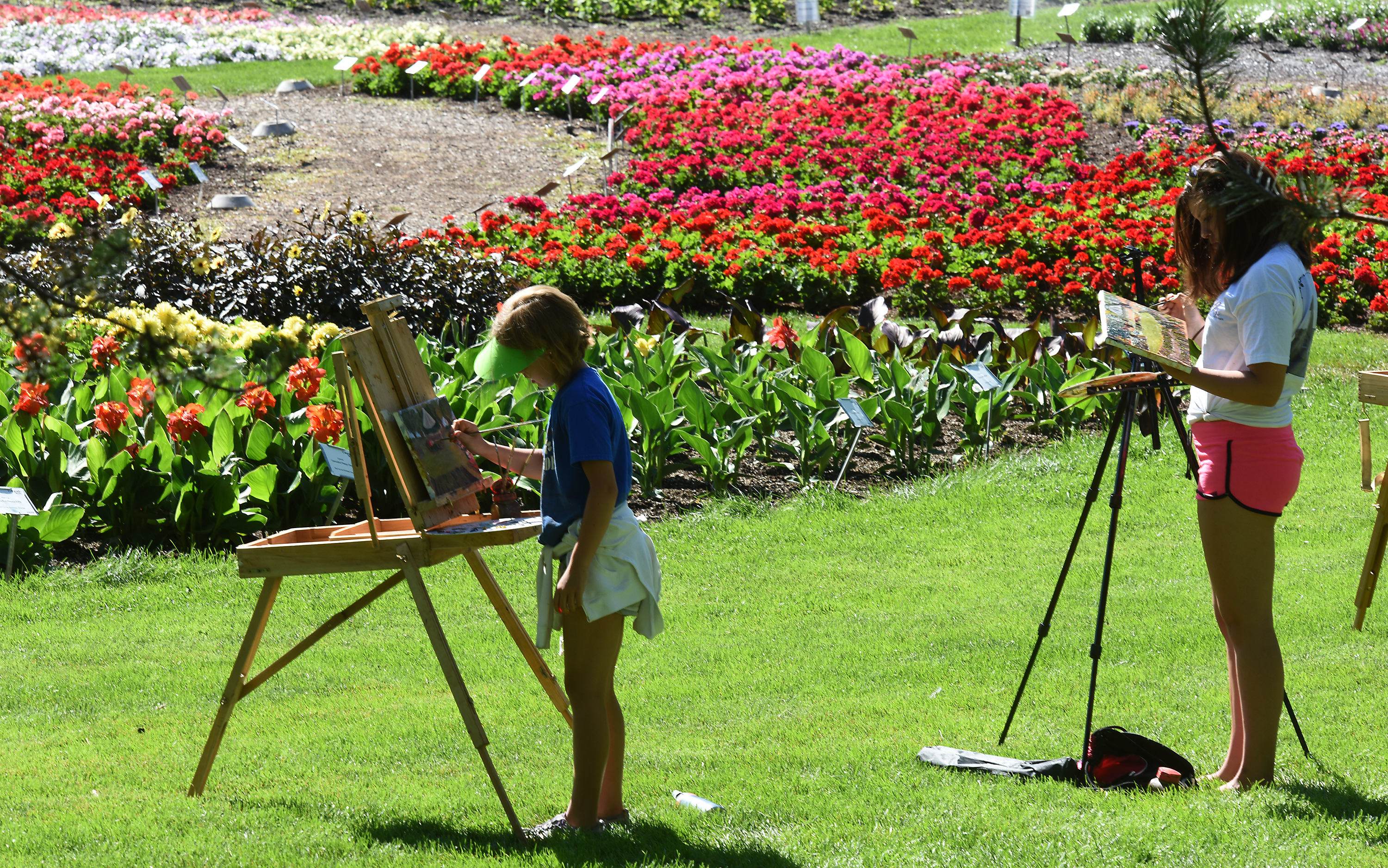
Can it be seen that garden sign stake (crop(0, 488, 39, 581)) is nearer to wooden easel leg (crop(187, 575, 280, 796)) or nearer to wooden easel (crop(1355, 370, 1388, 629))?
wooden easel leg (crop(187, 575, 280, 796))

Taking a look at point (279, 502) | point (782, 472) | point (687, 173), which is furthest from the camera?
point (687, 173)

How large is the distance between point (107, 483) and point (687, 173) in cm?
847

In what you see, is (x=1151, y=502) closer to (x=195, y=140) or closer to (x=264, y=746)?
(x=264, y=746)

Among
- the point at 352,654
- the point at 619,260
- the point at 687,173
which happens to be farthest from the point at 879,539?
the point at 687,173

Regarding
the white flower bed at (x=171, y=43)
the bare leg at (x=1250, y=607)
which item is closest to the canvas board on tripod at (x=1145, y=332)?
Result: the bare leg at (x=1250, y=607)

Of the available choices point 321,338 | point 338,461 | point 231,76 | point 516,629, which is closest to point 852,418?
point 338,461

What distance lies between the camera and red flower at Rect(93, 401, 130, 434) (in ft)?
19.0

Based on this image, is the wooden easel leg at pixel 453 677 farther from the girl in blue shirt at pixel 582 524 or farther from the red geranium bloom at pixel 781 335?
the red geranium bloom at pixel 781 335

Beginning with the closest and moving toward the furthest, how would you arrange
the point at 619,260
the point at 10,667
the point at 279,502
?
1. the point at 10,667
2. the point at 279,502
3. the point at 619,260

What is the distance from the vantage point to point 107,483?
18.9ft

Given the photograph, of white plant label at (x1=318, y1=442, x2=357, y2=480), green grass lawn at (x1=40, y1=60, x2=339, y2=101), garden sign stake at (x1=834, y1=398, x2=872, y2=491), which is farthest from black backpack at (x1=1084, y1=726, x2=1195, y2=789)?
green grass lawn at (x1=40, y1=60, x2=339, y2=101)

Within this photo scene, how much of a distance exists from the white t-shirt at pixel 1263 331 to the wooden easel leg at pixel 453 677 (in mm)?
1942

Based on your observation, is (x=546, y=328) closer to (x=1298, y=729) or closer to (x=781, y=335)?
(x=1298, y=729)

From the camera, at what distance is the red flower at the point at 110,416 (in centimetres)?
580
